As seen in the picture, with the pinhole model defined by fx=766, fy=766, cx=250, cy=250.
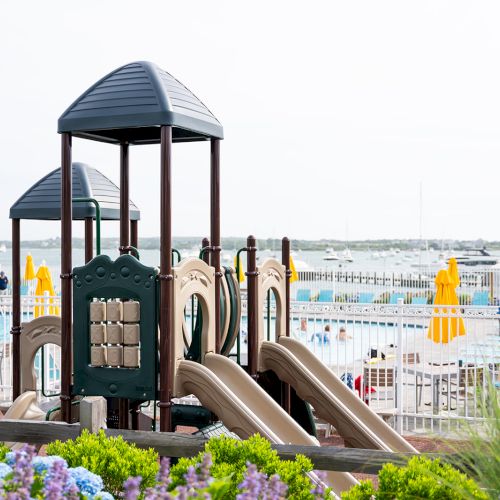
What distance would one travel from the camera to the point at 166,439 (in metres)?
4.19

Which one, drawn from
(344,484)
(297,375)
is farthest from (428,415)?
(344,484)

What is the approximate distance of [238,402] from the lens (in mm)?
5586

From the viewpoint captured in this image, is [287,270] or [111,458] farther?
[287,270]

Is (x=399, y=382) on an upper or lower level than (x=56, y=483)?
lower

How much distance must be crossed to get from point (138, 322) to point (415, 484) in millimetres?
2853

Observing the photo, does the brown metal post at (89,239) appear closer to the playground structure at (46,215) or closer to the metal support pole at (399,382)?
the playground structure at (46,215)

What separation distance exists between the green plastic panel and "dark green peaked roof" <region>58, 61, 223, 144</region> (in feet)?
3.44

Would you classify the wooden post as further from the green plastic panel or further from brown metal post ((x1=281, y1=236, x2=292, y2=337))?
brown metal post ((x1=281, y1=236, x2=292, y2=337))

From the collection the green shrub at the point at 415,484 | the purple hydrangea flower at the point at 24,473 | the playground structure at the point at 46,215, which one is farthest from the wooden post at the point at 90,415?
the playground structure at the point at 46,215

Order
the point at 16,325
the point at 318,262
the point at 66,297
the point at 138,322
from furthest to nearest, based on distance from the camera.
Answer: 1. the point at 318,262
2. the point at 16,325
3. the point at 66,297
4. the point at 138,322

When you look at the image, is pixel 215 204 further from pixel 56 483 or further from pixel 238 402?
pixel 56 483

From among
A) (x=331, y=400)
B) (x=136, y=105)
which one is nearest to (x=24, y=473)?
(x=136, y=105)

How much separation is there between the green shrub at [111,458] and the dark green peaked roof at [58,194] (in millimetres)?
4134

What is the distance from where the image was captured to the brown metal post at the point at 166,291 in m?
5.56
